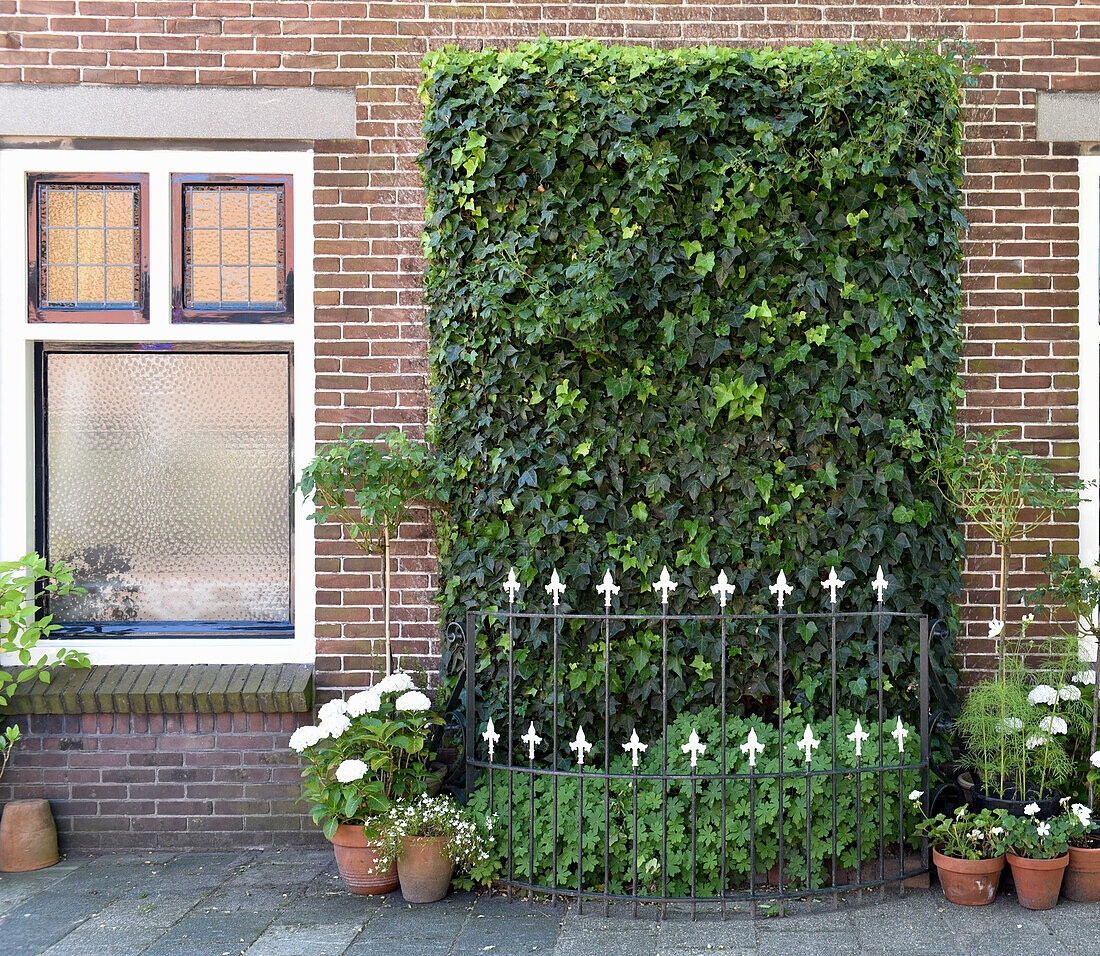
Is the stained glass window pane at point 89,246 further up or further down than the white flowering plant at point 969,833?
further up

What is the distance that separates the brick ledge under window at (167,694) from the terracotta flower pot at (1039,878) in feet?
11.0

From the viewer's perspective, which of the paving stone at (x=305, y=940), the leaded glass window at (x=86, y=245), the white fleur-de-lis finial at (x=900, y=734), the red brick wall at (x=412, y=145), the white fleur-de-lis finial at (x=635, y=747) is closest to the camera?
the paving stone at (x=305, y=940)

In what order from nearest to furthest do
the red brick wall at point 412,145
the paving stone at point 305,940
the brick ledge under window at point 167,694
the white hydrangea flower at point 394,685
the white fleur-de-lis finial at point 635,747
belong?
1. the paving stone at point 305,940
2. the white fleur-de-lis finial at point 635,747
3. the white hydrangea flower at point 394,685
4. the brick ledge under window at point 167,694
5. the red brick wall at point 412,145

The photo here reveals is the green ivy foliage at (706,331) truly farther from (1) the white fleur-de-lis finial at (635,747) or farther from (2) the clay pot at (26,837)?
(2) the clay pot at (26,837)

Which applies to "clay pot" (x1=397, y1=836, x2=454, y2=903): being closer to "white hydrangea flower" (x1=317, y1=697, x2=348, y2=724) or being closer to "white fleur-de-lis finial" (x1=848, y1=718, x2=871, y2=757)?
"white hydrangea flower" (x1=317, y1=697, x2=348, y2=724)

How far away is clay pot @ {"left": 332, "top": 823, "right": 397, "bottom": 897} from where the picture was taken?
12.4 feet

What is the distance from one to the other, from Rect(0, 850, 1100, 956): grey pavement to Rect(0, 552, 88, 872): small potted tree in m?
0.21

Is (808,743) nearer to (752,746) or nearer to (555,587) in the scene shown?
(752,746)

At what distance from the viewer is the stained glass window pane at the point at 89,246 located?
15.0 feet

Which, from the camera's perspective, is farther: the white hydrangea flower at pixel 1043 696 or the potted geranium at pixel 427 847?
the white hydrangea flower at pixel 1043 696

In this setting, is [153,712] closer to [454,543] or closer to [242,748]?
[242,748]

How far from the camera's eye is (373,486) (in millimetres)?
4066

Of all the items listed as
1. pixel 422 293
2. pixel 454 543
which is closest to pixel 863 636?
pixel 454 543

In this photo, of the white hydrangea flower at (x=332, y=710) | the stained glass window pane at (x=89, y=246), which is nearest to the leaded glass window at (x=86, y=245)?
the stained glass window pane at (x=89, y=246)
